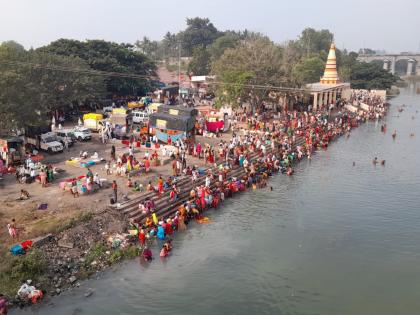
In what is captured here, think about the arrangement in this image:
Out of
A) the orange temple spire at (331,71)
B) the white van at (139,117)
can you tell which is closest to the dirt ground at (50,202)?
the white van at (139,117)

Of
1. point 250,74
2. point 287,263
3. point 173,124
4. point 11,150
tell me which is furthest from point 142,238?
point 250,74

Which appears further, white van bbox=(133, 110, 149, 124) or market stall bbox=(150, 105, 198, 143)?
white van bbox=(133, 110, 149, 124)

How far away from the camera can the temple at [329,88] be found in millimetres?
54766

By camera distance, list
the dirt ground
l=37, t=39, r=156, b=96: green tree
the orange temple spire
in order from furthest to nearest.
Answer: the orange temple spire, l=37, t=39, r=156, b=96: green tree, the dirt ground

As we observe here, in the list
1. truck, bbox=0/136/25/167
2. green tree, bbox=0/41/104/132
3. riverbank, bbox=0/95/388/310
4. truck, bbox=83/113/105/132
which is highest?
green tree, bbox=0/41/104/132

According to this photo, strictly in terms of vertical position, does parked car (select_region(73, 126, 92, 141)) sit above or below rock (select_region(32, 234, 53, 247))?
above

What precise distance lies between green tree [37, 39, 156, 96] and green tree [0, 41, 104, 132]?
479 cm

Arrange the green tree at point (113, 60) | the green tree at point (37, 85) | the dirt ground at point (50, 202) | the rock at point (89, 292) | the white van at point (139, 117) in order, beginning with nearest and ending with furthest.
→ the rock at point (89, 292)
the dirt ground at point (50, 202)
the green tree at point (37, 85)
the white van at point (139, 117)
the green tree at point (113, 60)

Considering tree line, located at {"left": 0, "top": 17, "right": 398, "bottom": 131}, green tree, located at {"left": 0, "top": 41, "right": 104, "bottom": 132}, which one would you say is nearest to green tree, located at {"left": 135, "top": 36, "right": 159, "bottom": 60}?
tree line, located at {"left": 0, "top": 17, "right": 398, "bottom": 131}

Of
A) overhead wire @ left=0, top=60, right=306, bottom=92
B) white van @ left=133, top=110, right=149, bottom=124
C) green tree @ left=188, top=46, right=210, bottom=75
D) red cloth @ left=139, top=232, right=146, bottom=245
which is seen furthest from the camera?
green tree @ left=188, top=46, right=210, bottom=75

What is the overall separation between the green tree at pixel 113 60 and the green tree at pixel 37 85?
4.79 metres

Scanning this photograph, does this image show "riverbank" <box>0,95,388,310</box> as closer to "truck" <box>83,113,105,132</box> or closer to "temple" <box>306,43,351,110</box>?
"truck" <box>83,113,105,132</box>

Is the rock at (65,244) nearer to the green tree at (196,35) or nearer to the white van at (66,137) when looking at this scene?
the white van at (66,137)

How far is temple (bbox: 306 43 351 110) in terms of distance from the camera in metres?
54.8
